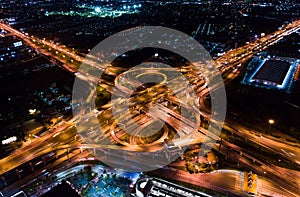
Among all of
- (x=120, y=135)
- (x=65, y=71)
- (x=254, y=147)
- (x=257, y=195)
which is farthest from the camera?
(x=65, y=71)

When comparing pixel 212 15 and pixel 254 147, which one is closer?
pixel 254 147

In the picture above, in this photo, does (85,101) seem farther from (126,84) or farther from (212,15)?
(212,15)

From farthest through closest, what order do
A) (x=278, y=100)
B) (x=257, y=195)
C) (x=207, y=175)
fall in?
(x=278, y=100) → (x=207, y=175) → (x=257, y=195)

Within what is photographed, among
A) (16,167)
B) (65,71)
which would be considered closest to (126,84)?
(65,71)

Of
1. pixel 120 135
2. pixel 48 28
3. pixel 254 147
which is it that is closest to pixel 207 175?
pixel 254 147

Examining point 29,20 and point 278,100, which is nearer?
point 278,100

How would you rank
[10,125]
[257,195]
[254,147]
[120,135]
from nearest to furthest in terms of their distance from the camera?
[257,195] → [254,147] → [120,135] → [10,125]

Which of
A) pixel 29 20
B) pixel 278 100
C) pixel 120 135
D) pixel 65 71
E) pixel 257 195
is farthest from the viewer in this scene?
pixel 29 20

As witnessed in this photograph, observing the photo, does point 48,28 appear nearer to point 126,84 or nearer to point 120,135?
point 126,84
